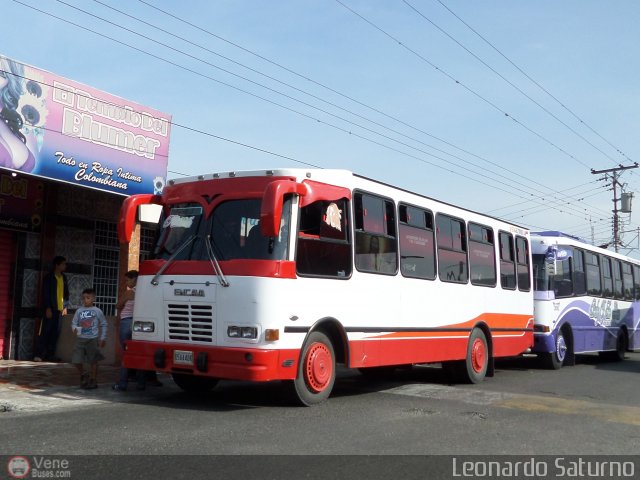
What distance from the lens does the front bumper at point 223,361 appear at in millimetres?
7617

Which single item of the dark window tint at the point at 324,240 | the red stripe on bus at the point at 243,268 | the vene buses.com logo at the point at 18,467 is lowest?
the vene buses.com logo at the point at 18,467

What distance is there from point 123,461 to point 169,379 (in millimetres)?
5611

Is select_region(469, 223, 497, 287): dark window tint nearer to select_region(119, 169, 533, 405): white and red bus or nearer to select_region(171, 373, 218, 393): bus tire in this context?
select_region(119, 169, 533, 405): white and red bus

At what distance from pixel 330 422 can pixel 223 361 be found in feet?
4.82

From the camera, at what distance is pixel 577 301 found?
1661 centimetres

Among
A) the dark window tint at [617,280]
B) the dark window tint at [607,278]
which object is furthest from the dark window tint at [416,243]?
the dark window tint at [617,280]

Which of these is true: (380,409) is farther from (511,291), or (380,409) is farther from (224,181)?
(511,291)

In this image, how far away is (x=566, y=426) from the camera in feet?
25.2

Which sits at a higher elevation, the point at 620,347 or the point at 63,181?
the point at 63,181

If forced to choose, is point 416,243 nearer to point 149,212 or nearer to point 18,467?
point 149,212

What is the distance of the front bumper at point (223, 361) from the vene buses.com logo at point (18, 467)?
2.73 metres

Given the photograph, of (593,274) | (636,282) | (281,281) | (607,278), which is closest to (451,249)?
(281,281)

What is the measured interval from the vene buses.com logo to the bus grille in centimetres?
295

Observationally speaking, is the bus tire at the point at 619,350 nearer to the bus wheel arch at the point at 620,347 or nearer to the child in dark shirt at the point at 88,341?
the bus wheel arch at the point at 620,347
